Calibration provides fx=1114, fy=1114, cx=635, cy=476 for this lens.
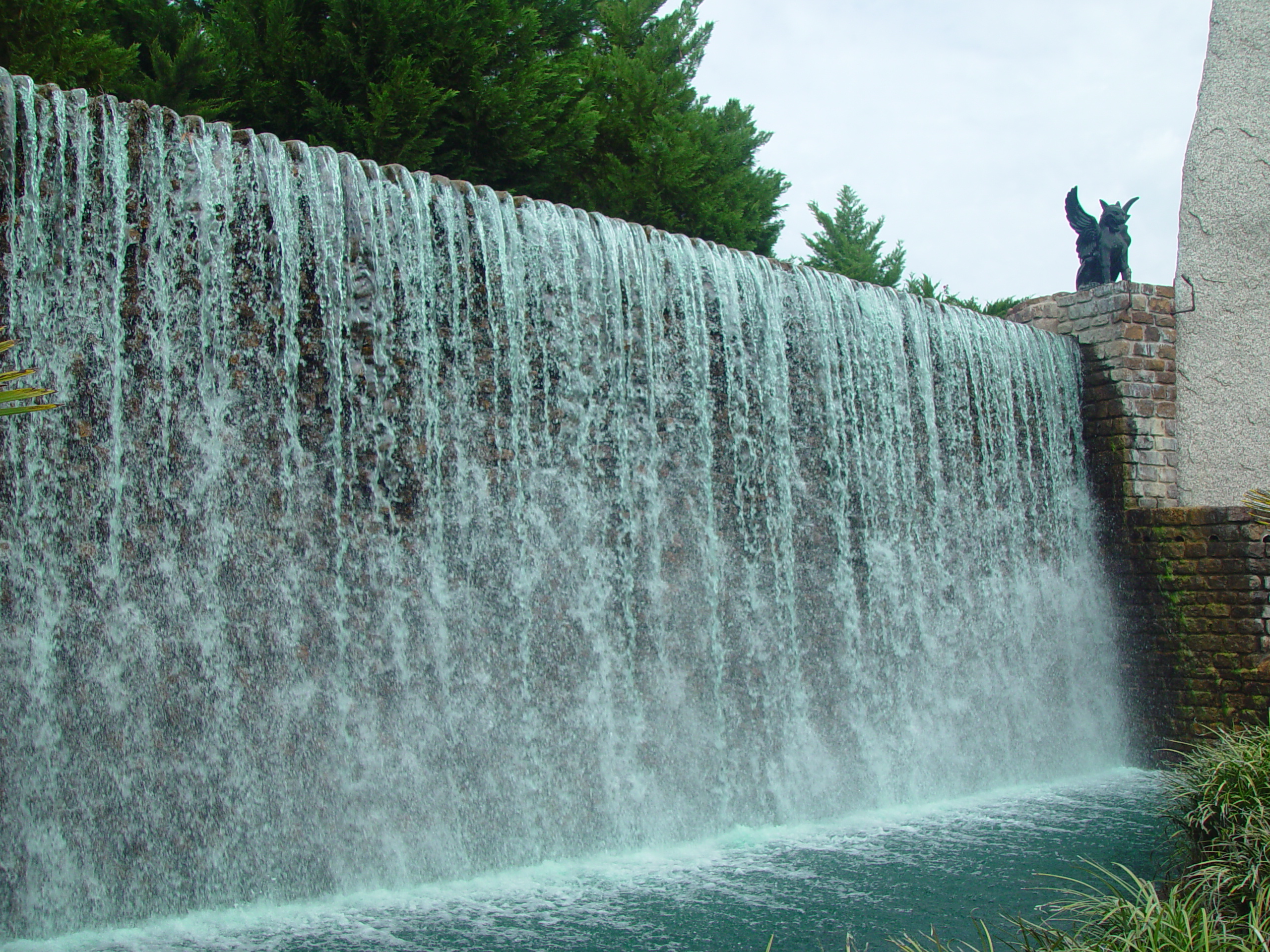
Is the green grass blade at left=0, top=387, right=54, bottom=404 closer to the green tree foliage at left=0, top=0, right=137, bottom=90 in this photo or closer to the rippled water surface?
the rippled water surface

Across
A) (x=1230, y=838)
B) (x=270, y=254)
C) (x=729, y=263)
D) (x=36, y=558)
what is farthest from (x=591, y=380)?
(x=1230, y=838)

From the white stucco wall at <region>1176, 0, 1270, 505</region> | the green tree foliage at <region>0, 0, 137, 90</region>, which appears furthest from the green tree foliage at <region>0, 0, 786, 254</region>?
the white stucco wall at <region>1176, 0, 1270, 505</region>

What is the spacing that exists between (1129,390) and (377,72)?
7.92 metres

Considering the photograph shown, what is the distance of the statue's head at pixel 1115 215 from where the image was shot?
9.89 metres

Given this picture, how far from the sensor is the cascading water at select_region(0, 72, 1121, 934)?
15.6ft

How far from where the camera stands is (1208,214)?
984 cm

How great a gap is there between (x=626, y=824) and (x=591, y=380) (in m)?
2.48

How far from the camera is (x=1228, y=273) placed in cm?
965

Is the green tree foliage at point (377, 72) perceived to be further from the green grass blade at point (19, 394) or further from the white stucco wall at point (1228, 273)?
the green grass blade at point (19, 394)

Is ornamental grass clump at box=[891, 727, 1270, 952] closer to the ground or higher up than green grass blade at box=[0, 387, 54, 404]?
closer to the ground

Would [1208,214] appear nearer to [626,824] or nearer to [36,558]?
[626,824]

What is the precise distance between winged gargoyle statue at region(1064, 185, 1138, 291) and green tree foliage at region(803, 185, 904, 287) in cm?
1572

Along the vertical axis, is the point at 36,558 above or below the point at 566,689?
above

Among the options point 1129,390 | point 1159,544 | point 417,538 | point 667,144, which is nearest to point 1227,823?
point 417,538
